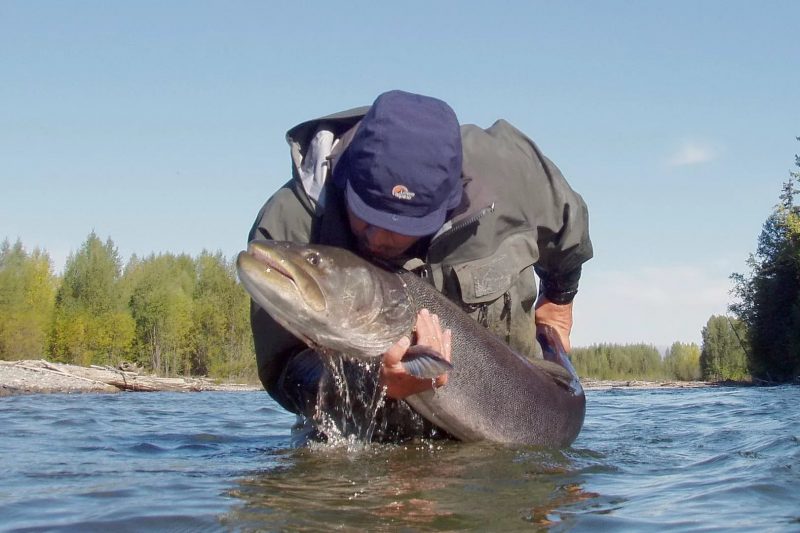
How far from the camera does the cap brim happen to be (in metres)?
4.02

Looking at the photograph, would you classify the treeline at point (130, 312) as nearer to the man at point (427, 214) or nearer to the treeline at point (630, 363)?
the treeline at point (630, 363)

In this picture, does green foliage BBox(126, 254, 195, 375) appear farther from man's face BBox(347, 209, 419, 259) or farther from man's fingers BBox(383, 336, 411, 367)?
man's fingers BBox(383, 336, 411, 367)

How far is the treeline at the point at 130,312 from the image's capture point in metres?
45.6

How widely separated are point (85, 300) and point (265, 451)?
44430 millimetres

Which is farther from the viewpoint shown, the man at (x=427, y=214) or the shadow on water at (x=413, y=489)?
the man at (x=427, y=214)

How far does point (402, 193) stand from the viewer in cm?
396

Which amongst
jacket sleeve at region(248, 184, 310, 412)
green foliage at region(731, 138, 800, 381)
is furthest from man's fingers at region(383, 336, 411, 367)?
green foliage at region(731, 138, 800, 381)

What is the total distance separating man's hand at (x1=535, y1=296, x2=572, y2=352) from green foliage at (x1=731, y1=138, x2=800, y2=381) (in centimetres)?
3659

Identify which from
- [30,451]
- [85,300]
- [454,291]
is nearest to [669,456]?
[454,291]

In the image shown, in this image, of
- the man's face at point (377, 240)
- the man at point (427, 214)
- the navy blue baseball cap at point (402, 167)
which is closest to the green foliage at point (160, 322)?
the man at point (427, 214)

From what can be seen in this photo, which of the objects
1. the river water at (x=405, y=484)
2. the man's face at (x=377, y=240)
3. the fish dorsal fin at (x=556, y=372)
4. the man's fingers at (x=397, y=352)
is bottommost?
the river water at (x=405, y=484)

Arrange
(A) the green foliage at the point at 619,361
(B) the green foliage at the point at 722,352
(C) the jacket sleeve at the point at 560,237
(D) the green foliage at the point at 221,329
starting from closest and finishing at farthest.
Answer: (C) the jacket sleeve at the point at 560,237
(D) the green foliage at the point at 221,329
(B) the green foliage at the point at 722,352
(A) the green foliage at the point at 619,361

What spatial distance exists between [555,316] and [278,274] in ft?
9.54

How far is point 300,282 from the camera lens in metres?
3.78
